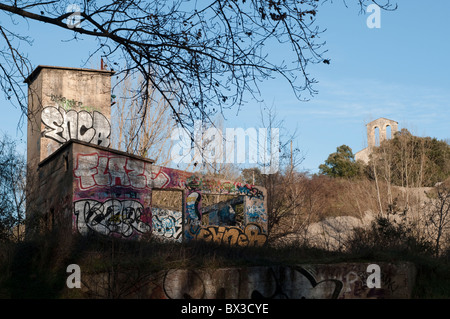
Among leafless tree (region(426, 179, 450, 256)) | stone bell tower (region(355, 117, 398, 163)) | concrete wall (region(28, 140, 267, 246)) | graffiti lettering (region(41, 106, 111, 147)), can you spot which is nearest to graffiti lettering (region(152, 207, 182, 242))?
concrete wall (region(28, 140, 267, 246))

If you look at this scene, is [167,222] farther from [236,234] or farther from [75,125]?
[75,125]

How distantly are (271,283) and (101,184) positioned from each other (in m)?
8.84

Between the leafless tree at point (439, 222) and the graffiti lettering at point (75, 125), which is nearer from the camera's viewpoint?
the leafless tree at point (439, 222)

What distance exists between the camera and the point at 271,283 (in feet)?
35.6

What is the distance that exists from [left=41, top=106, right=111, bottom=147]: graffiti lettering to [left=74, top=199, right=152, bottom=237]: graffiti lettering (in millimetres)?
6974

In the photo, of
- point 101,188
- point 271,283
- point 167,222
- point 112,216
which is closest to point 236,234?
point 167,222

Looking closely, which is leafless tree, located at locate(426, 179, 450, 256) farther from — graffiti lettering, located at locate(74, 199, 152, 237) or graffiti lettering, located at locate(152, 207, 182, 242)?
graffiti lettering, located at locate(152, 207, 182, 242)

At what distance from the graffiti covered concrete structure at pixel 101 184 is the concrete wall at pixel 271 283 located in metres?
4.10

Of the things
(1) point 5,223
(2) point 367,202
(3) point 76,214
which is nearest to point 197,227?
(3) point 76,214

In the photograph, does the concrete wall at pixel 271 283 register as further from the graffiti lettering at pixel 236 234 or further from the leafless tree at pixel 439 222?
the graffiti lettering at pixel 236 234

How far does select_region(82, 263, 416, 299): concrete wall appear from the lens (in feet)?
33.7

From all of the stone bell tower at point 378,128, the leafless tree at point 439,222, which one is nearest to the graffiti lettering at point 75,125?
the leafless tree at point 439,222

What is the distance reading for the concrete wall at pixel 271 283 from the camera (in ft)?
33.7

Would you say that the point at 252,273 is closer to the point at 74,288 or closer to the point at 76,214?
the point at 74,288
